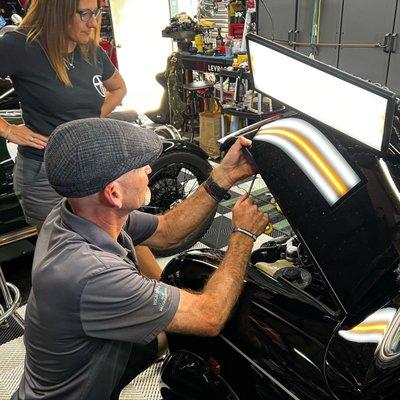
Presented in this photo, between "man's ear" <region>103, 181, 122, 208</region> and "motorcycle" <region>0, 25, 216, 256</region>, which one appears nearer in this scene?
"man's ear" <region>103, 181, 122, 208</region>

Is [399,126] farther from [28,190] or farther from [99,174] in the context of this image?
[28,190]

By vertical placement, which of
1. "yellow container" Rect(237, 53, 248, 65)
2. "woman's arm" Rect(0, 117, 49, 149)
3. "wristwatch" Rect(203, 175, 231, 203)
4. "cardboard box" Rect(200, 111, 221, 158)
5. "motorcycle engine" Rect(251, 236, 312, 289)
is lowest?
"cardboard box" Rect(200, 111, 221, 158)

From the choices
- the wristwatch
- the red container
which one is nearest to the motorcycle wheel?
the wristwatch

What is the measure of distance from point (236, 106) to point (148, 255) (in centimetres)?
266

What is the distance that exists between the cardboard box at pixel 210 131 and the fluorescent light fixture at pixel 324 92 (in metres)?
3.89

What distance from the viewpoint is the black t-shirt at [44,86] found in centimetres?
188

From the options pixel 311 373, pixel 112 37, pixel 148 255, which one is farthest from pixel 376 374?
pixel 112 37

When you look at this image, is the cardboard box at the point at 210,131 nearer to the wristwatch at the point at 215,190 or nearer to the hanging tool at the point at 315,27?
the hanging tool at the point at 315,27

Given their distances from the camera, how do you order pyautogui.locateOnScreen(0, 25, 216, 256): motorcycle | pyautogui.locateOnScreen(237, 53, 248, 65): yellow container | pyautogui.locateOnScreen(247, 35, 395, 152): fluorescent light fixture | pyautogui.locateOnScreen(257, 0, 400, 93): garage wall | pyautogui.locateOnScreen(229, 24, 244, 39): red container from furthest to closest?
1. pyautogui.locateOnScreen(229, 24, 244, 39): red container
2. pyautogui.locateOnScreen(237, 53, 248, 65): yellow container
3. pyautogui.locateOnScreen(257, 0, 400, 93): garage wall
4. pyautogui.locateOnScreen(0, 25, 216, 256): motorcycle
5. pyautogui.locateOnScreen(247, 35, 395, 152): fluorescent light fixture

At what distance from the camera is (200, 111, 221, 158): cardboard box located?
17.5 feet

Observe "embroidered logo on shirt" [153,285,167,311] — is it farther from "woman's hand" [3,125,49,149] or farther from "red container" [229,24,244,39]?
"red container" [229,24,244,39]

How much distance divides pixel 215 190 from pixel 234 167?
136 millimetres

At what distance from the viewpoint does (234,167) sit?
63.0 inches

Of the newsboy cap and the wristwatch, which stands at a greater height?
the newsboy cap
